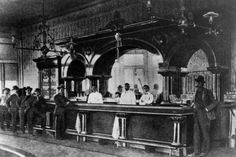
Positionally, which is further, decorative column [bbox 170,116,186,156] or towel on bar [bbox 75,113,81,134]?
towel on bar [bbox 75,113,81,134]

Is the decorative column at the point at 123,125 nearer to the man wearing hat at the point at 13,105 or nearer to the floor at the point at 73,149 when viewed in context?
the floor at the point at 73,149

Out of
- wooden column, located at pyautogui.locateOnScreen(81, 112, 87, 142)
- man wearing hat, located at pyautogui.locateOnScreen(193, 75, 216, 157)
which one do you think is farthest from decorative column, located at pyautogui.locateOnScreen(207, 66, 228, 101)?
wooden column, located at pyautogui.locateOnScreen(81, 112, 87, 142)

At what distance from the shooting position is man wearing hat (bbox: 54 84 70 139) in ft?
27.4

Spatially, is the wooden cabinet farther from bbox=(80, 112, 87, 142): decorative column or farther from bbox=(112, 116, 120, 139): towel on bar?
bbox=(112, 116, 120, 139): towel on bar

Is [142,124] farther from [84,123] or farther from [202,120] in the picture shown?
[84,123]

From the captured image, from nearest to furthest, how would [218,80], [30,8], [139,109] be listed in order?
[139,109], [218,80], [30,8]

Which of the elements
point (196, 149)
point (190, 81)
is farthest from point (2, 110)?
point (196, 149)

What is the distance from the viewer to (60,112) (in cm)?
841

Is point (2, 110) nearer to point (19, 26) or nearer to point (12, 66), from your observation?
point (12, 66)


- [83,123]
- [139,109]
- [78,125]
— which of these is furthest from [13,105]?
[139,109]

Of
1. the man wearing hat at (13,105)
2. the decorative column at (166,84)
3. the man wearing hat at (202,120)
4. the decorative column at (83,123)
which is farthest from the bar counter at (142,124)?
the man wearing hat at (13,105)

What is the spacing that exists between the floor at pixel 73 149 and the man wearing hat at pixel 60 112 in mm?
303

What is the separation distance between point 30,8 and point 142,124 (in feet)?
24.2

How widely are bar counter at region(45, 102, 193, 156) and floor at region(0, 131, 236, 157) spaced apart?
22 cm
